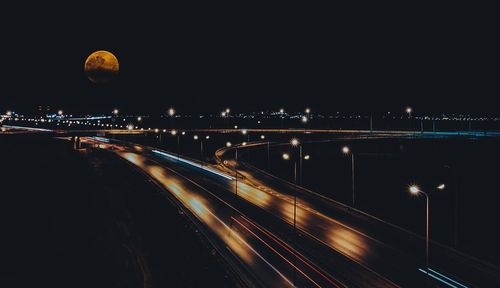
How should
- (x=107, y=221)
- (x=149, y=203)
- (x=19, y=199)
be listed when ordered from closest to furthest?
1. (x=107, y=221)
2. (x=149, y=203)
3. (x=19, y=199)

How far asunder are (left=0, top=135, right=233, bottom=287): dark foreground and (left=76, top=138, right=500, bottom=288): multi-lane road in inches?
159

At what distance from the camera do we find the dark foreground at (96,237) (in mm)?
48950

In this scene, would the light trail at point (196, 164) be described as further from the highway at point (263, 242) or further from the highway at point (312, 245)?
the highway at point (312, 245)

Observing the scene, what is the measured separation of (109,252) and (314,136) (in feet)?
479

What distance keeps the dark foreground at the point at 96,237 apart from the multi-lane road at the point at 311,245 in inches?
159

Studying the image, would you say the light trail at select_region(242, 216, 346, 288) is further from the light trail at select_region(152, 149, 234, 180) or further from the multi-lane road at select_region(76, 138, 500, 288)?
the light trail at select_region(152, 149, 234, 180)

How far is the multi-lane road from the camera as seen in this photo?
4612cm

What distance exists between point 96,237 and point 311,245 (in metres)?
29.4

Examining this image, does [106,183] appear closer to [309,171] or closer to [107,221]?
[107,221]

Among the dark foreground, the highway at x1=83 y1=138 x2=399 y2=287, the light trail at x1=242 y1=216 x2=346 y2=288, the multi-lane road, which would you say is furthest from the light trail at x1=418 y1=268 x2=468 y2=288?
the dark foreground

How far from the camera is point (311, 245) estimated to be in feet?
184

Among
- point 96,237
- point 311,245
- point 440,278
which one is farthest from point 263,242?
point 96,237

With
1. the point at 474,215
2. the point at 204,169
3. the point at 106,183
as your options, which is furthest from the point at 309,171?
the point at 106,183

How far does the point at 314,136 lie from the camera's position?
635ft
